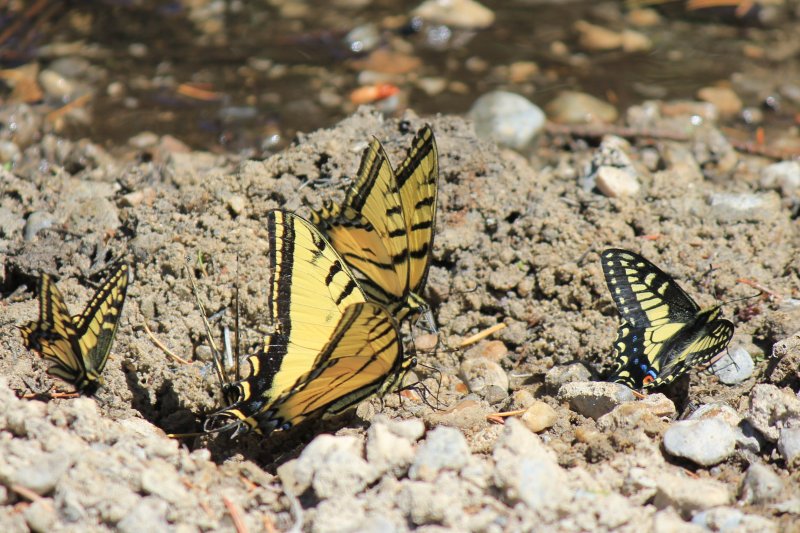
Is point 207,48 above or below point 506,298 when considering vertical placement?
above

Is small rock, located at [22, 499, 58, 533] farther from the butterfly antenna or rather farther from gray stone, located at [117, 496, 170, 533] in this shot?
the butterfly antenna

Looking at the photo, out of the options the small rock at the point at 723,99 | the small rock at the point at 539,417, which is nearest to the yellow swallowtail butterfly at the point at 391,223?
the small rock at the point at 539,417

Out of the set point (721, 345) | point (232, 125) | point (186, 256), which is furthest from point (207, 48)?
point (721, 345)

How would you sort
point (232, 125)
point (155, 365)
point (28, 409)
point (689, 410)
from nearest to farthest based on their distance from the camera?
point (28, 409) < point (689, 410) < point (155, 365) < point (232, 125)

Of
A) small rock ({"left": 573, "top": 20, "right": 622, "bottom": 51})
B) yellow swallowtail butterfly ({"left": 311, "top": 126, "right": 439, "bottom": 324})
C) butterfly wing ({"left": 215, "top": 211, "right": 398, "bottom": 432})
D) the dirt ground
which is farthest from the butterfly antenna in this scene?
small rock ({"left": 573, "top": 20, "right": 622, "bottom": 51})

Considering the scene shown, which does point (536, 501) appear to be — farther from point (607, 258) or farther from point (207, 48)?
point (207, 48)

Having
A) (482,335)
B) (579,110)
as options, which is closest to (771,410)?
(482,335)

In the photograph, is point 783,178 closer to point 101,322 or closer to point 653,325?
point 653,325
